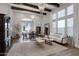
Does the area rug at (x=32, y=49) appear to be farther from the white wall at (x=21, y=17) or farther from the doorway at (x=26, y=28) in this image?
the white wall at (x=21, y=17)

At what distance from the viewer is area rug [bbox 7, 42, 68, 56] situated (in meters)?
3.10

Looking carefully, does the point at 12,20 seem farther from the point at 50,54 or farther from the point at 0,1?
the point at 50,54

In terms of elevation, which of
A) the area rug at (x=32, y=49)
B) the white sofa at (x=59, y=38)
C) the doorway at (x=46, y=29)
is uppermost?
the doorway at (x=46, y=29)

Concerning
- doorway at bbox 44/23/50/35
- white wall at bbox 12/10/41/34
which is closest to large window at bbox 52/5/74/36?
doorway at bbox 44/23/50/35

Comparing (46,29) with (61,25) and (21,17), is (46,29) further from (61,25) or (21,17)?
(21,17)

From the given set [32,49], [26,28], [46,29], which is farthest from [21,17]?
[32,49]

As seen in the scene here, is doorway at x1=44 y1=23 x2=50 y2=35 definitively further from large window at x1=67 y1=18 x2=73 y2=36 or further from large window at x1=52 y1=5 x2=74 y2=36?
large window at x1=67 y1=18 x2=73 y2=36

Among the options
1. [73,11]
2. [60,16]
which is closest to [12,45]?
→ [60,16]

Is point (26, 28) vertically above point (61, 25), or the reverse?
point (61, 25)

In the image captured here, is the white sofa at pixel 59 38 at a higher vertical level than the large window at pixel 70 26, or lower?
lower

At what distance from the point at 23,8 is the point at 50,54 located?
5.76 feet

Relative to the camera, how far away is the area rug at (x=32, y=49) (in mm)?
3098

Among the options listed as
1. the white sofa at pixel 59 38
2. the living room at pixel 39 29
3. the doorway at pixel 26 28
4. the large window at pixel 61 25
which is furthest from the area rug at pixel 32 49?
the large window at pixel 61 25

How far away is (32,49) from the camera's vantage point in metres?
3.28
